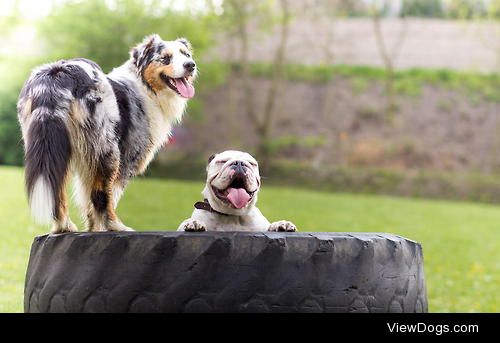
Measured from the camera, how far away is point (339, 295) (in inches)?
114

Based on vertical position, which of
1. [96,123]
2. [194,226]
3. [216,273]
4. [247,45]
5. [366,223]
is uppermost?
[247,45]

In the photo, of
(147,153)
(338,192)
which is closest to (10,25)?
(338,192)

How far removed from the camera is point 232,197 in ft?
10.7

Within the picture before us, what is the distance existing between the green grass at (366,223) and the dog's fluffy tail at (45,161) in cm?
216

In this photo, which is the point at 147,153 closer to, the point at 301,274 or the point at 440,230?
the point at 301,274

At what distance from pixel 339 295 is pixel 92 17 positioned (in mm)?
17934

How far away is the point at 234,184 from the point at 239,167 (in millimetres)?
78

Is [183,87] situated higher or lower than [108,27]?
lower

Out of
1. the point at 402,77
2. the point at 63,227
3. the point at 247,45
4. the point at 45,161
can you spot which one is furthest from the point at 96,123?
the point at 402,77

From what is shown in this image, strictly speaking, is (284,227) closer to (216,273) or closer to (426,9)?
(216,273)

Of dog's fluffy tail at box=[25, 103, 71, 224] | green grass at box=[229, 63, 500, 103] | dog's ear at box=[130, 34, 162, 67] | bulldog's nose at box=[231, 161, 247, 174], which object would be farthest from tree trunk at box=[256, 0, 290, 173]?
dog's fluffy tail at box=[25, 103, 71, 224]

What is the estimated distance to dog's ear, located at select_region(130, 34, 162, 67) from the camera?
3.66 metres

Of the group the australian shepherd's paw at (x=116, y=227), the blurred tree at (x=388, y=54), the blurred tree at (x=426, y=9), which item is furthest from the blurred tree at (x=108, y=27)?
the australian shepherd's paw at (x=116, y=227)

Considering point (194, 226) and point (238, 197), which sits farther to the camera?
point (238, 197)
